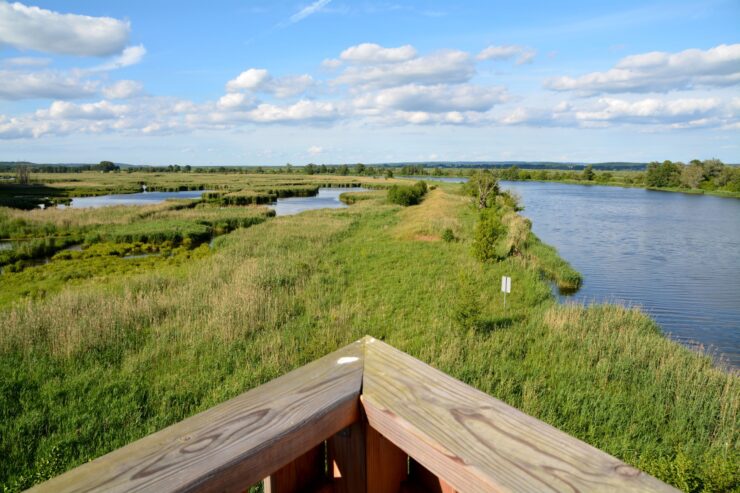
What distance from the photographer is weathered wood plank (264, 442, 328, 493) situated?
117 centimetres

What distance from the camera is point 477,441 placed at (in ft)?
3.20

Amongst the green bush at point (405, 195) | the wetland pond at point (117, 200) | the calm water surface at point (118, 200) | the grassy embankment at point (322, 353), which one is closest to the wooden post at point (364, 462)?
the grassy embankment at point (322, 353)

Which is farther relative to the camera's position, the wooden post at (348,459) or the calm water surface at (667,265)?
the calm water surface at (667,265)

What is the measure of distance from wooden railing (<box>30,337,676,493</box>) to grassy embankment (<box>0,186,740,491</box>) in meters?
4.11

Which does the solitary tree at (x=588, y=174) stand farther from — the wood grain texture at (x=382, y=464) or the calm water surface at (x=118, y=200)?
the wood grain texture at (x=382, y=464)

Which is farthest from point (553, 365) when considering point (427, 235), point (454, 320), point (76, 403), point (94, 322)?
point (427, 235)

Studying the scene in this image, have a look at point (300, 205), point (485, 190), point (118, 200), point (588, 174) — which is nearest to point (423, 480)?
point (485, 190)

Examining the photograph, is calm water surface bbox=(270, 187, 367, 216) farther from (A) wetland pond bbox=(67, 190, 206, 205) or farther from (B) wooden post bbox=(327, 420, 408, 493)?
(B) wooden post bbox=(327, 420, 408, 493)

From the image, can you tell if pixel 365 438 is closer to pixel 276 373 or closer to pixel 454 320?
pixel 276 373

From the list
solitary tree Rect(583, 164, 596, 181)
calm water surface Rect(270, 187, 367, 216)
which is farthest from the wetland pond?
solitary tree Rect(583, 164, 596, 181)

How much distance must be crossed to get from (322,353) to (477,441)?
25.2 feet

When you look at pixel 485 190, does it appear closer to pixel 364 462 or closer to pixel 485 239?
pixel 485 239

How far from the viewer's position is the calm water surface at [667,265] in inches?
519

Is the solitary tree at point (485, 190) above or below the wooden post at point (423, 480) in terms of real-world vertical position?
above
